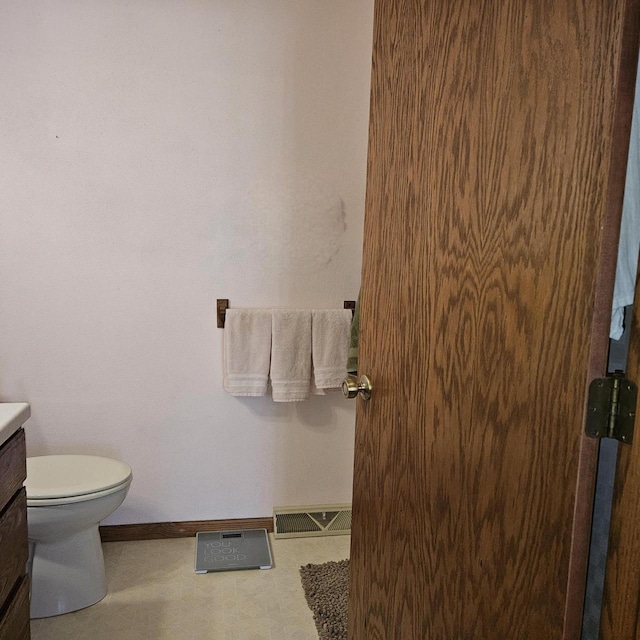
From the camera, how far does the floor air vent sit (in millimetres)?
2371

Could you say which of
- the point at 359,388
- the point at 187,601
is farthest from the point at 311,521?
the point at 359,388

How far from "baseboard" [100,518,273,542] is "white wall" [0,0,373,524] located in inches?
1.5

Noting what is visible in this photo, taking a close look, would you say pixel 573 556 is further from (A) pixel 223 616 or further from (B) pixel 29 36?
(B) pixel 29 36

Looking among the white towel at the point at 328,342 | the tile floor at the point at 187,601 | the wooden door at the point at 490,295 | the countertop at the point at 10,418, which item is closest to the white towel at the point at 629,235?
the wooden door at the point at 490,295

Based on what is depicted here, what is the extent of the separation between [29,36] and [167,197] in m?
0.70

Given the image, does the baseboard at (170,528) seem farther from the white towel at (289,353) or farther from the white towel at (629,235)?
the white towel at (629,235)

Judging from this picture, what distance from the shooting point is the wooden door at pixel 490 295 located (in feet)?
2.24

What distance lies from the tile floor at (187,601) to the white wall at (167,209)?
0.23m

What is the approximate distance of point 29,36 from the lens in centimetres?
203

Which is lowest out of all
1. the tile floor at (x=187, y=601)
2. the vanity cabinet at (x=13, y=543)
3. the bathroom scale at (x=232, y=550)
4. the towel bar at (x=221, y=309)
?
the tile floor at (x=187, y=601)

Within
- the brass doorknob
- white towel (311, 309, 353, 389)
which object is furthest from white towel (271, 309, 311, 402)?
the brass doorknob

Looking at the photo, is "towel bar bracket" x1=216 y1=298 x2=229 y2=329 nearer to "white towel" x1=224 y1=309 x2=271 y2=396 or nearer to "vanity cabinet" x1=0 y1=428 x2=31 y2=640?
"white towel" x1=224 y1=309 x2=271 y2=396

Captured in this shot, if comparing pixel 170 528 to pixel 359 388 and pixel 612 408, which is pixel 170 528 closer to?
pixel 359 388

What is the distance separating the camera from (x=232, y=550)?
225cm
